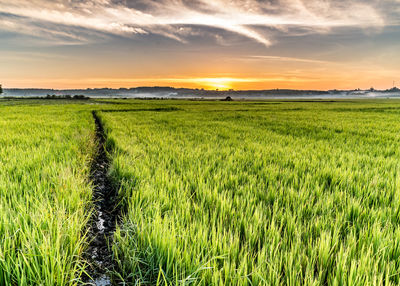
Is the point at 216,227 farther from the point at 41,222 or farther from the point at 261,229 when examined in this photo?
the point at 41,222

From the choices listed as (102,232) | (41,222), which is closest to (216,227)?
(102,232)

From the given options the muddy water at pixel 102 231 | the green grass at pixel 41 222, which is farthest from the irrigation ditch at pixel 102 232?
the green grass at pixel 41 222

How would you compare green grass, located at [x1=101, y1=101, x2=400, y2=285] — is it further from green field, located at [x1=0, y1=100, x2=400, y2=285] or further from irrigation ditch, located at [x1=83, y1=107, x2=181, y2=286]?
irrigation ditch, located at [x1=83, y1=107, x2=181, y2=286]

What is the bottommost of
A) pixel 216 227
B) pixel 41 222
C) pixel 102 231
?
pixel 102 231

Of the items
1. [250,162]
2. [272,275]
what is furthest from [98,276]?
[250,162]

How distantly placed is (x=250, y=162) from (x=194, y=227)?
293 cm

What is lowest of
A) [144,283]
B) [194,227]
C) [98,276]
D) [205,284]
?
[98,276]

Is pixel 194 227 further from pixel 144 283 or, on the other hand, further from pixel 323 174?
pixel 323 174

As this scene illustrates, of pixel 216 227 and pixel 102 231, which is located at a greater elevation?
pixel 216 227

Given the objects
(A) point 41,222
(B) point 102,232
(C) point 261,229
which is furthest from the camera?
(B) point 102,232

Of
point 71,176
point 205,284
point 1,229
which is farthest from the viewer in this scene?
point 71,176

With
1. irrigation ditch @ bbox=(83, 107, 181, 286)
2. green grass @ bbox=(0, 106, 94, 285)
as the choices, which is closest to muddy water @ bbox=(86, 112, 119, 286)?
irrigation ditch @ bbox=(83, 107, 181, 286)

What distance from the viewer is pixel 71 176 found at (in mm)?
3047

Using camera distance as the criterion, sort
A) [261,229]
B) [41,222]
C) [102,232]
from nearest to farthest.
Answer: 1. [41,222]
2. [261,229]
3. [102,232]
